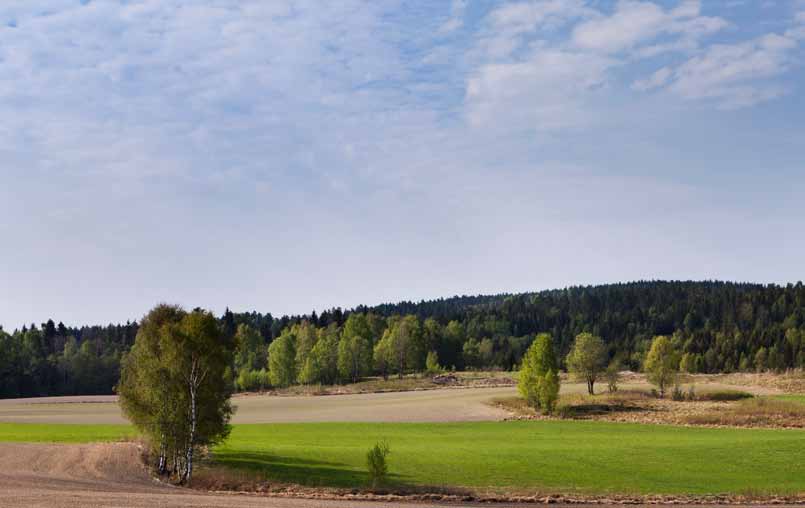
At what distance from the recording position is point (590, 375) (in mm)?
113938

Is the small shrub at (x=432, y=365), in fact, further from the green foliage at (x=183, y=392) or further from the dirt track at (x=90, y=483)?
the green foliage at (x=183, y=392)

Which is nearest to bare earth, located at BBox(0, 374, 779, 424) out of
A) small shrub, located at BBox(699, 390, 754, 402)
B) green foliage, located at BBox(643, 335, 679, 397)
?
small shrub, located at BBox(699, 390, 754, 402)

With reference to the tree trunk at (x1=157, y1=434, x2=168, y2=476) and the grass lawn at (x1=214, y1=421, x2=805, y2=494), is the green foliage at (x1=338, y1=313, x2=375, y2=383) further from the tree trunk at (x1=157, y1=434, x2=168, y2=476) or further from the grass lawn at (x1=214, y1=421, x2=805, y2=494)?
the tree trunk at (x1=157, y1=434, x2=168, y2=476)

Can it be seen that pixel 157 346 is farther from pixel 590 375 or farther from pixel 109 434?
pixel 590 375

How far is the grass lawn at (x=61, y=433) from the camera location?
215 ft

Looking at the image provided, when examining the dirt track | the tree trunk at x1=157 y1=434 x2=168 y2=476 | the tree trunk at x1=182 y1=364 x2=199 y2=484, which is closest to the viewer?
the dirt track

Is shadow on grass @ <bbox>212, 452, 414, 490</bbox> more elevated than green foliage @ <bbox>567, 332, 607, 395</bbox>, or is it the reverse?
green foliage @ <bbox>567, 332, 607, 395</bbox>

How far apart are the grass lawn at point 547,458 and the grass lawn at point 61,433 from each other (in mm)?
11833

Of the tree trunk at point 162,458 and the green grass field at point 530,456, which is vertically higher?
the tree trunk at point 162,458

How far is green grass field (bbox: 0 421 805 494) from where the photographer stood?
1704 inches

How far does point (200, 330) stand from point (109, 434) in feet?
95.9

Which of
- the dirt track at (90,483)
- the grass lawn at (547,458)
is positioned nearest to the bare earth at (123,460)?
the dirt track at (90,483)

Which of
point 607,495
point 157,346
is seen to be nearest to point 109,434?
point 157,346

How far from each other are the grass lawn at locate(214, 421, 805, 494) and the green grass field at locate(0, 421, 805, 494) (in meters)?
0.07
